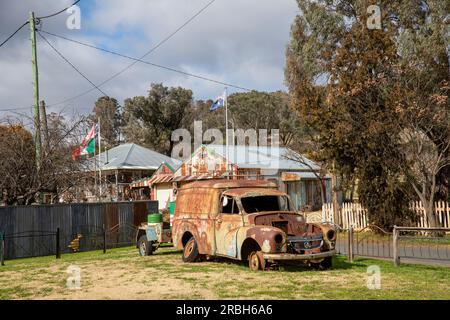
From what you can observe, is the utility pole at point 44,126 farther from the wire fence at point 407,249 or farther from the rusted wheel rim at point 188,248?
the wire fence at point 407,249

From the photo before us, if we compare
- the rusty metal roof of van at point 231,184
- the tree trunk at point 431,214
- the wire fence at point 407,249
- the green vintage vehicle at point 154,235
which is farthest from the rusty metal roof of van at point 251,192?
the tree trunk at point 431,214

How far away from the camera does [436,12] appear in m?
20.5

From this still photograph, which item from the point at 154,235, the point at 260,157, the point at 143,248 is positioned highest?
the point at 260,157

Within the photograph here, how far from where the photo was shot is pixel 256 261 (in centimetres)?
1160

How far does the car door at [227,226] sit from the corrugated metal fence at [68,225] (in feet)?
32.2

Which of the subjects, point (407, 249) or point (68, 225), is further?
point (68, 225)

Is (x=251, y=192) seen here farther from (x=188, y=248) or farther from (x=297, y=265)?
(x=188, y=248)

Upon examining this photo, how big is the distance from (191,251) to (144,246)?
3.40 meters

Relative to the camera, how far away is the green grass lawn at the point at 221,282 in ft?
28.7

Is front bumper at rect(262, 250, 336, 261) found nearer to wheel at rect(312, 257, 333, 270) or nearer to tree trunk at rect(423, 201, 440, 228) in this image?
wheel at rect(312, 257, 333, 270)

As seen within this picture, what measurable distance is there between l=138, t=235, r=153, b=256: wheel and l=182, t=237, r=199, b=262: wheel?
2765mm

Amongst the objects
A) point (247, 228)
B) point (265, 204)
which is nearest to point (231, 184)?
point (265, 204)

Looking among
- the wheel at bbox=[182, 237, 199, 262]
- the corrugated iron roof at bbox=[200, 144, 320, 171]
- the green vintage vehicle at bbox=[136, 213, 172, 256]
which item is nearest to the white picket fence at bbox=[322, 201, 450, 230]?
the green vintage vehicle at bbox=[136, 213, 172, 256]

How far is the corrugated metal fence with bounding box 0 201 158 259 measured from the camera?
19.9m
